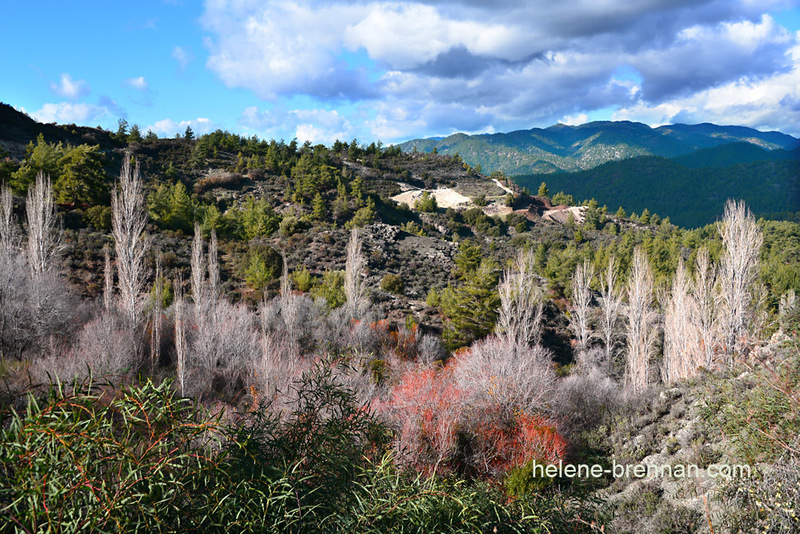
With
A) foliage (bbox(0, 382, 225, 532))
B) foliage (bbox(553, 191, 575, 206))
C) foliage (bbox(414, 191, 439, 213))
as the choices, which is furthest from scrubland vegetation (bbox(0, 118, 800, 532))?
foliage (bbox(553, 191, 575, 206))

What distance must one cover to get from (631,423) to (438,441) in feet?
17.4

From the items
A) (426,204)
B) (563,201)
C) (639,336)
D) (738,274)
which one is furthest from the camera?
(563,201)

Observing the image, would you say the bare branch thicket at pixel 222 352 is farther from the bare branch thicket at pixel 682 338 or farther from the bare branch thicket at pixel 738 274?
the bare branch thicket at pixel 738 274

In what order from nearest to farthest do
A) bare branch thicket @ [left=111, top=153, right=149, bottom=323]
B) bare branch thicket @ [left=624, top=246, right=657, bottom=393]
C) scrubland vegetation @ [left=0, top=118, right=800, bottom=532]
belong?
scrubland vegetation @ [left=0, top=118, right=800, bottom=532]
bare branch thicket @ [left=111, top=153, right=149, bottom=323]
bare branch thicket @ [left=624, top=246, right=657, bottom=393]

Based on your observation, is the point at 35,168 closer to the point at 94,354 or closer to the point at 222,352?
the point at 222,352

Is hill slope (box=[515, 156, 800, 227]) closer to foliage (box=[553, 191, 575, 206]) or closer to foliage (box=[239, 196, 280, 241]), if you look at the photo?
foliage (box=[553, 191, 575, 206])

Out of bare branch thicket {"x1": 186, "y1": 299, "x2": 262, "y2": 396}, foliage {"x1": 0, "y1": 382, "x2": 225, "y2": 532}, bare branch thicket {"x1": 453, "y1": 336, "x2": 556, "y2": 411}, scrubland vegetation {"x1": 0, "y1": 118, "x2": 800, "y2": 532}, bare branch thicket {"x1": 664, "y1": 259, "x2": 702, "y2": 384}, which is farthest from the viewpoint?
bare branch thicket {"x1": 664, "y1": 259, "x2": 702, "y2": 384}

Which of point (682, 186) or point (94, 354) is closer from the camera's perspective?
point (94, 354)

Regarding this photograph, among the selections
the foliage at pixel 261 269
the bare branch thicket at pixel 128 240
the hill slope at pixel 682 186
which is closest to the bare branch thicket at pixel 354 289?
the foliage at pixel 261 269

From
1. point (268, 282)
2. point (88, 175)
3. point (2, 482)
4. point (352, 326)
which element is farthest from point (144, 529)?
point (88, 175)

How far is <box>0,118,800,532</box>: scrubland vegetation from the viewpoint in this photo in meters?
1.49

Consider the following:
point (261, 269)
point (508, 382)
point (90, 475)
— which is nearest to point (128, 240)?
point (261, 269)

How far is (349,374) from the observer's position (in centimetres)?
305

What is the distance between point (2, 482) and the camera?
1178 mm
